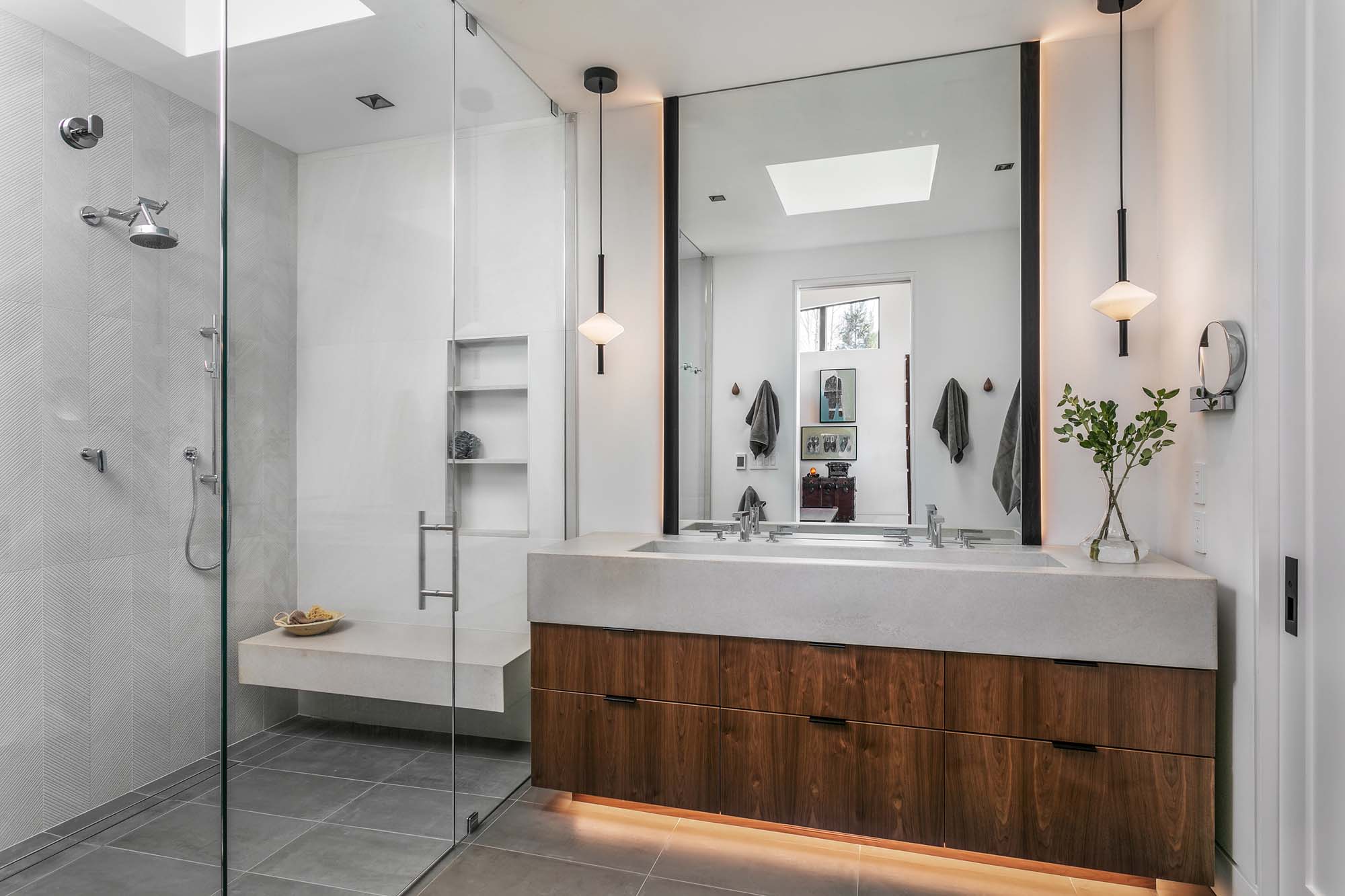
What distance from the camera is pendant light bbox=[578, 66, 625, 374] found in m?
2.64

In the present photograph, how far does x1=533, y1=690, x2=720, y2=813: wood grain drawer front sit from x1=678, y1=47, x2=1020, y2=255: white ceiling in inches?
68.9

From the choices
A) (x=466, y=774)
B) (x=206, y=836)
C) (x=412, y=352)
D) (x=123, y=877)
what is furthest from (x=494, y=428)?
(x=123, y=877)

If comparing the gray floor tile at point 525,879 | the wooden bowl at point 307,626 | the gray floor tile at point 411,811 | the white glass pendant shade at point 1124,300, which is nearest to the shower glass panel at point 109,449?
the wooden bowl at point 307,626

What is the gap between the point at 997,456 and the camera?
249 cm

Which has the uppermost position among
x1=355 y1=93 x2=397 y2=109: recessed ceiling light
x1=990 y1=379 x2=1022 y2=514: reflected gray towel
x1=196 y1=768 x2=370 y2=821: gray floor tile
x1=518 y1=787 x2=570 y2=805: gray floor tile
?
x1=355 y1=93 x2=397 y2=109: recessed ceiling light

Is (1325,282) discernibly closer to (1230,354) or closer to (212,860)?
(1230,354)

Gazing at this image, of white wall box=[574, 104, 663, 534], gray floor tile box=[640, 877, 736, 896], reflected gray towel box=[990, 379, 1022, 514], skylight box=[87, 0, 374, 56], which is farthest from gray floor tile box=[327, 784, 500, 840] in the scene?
reflected gray towel box=[990, 379, 1022, 514]

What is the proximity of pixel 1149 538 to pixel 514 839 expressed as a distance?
7.55 ft

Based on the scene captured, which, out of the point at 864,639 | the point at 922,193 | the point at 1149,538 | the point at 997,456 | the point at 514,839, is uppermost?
the point at 922,193

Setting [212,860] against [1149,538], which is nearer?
[212,860]

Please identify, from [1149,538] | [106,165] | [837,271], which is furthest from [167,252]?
[1149,538]

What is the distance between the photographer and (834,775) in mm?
2076

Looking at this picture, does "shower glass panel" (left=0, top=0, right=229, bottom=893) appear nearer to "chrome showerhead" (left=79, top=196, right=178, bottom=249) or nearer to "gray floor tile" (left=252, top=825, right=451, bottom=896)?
"chrome showerhead" (left=79, top=196, right=178, bottom=249)

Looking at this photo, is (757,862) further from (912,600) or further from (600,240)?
(600,240)
